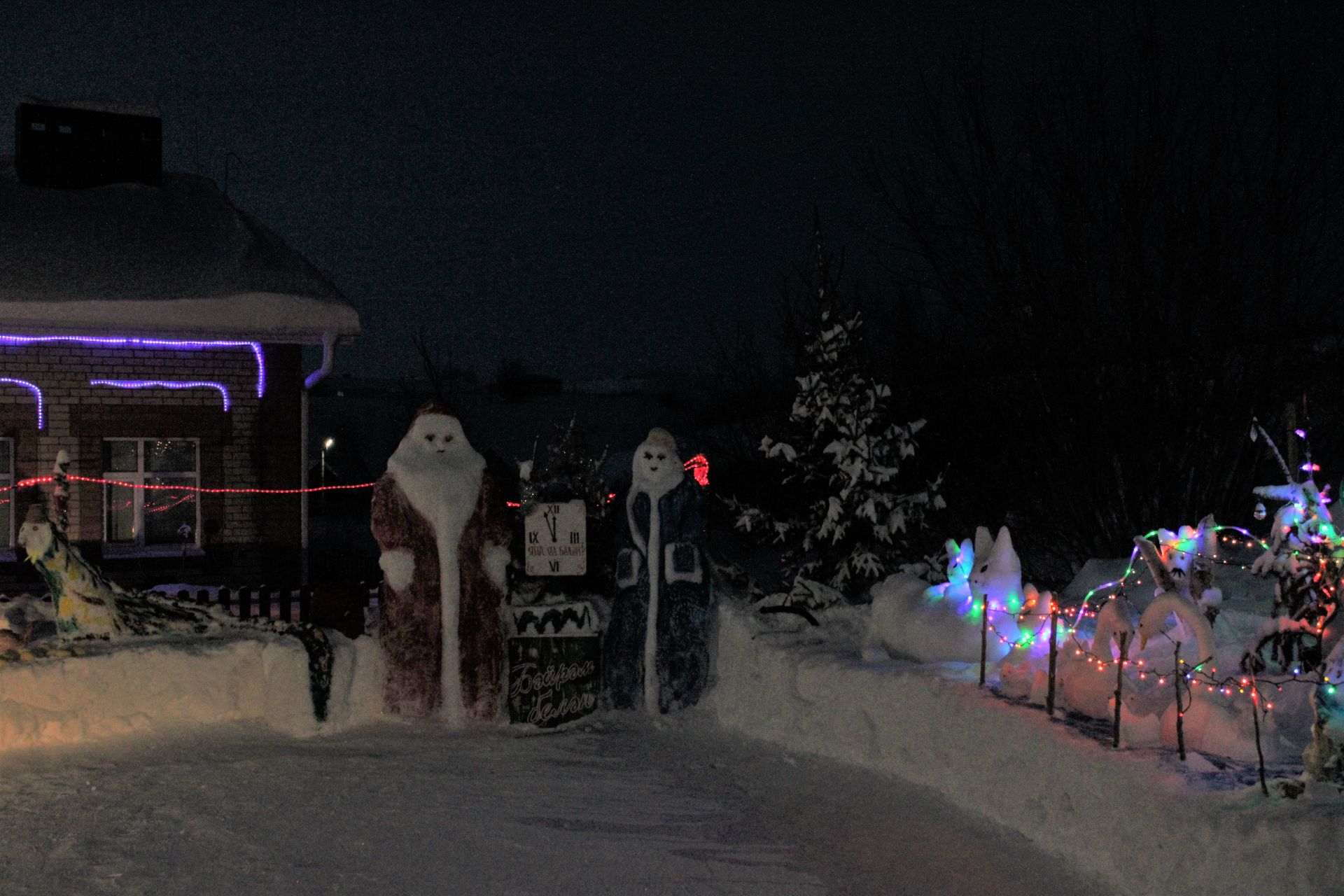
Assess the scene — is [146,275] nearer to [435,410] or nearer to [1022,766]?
[435,410]

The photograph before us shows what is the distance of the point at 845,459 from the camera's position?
11.0 metres

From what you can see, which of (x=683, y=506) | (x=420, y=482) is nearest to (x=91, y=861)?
(x=420, y=482)

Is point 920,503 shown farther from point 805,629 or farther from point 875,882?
point 875,882

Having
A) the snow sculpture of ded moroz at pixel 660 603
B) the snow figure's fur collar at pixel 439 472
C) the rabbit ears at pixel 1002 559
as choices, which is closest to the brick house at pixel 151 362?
the snow figure's fur collar at pixel 439 472

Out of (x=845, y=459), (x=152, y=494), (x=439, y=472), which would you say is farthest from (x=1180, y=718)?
(x=152, y=494)

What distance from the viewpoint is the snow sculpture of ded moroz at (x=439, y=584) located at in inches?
324

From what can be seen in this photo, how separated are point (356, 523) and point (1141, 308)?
957 inches

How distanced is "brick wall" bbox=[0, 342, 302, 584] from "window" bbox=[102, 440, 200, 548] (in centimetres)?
27

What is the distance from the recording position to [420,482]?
8352 mm

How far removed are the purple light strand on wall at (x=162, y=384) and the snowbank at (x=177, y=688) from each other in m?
5.42

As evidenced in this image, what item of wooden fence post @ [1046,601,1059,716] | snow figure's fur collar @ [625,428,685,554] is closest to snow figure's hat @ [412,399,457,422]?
snow figure's fur collar @ [625,428,685,554]

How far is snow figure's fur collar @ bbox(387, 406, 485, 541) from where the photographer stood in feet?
27.4

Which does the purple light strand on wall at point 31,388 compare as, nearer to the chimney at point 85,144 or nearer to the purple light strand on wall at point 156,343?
the purple light strand on wall at point 156,343

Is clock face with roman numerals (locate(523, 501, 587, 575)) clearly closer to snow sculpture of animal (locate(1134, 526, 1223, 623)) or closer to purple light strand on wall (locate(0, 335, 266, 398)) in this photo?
snow sculpture of animal (locate(1134, 526, 1223, 623))
